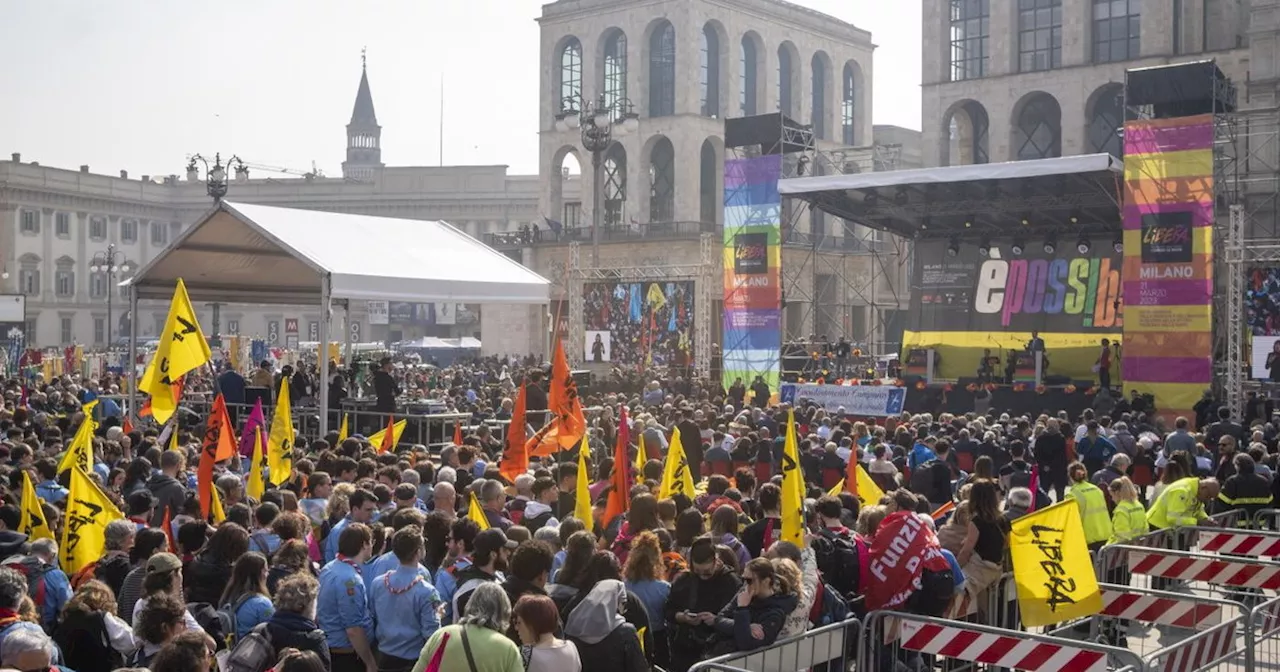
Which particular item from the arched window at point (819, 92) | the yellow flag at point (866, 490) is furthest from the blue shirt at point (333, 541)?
the arched window at point (819, 92)

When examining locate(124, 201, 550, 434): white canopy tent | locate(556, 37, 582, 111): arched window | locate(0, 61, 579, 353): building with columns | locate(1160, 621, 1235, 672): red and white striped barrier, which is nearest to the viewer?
locate(1160, 621, 1235, 672): red and white striped barrier

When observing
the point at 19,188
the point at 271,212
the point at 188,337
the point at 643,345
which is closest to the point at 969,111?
Result: the point at 643,345

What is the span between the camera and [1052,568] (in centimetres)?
873

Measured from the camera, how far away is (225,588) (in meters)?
7.53

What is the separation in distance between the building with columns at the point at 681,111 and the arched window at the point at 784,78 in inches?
1.9

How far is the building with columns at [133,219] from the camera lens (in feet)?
313

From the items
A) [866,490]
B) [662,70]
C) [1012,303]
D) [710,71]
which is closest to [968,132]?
[710,71]

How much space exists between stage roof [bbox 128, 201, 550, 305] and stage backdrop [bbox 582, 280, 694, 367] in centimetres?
2042

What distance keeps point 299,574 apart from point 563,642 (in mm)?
1434

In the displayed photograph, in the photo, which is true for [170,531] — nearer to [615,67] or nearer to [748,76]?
[615,67]

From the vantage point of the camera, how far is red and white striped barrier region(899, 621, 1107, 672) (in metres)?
7.66

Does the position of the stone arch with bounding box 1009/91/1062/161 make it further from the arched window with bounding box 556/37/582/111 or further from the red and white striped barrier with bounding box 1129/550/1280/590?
the red and white striped barrier with bounding box 1129/550/1280/590

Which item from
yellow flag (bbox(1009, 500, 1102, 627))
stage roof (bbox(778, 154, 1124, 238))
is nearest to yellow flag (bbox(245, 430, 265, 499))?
yellow flag (bbox(1009, 500, 1102, 627))

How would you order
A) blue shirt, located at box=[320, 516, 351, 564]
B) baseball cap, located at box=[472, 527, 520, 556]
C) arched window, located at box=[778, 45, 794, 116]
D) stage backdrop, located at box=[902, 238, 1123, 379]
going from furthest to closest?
1. arched window, located at box=[778, 45, 794, 116]
2. stage backdrop, located at box=[902, 238, 1123, 379]
3. blue shirt, located at box=[320, 516, 351, 564]
4. baseball cap, located at box=[472, 527, 520, 556]
